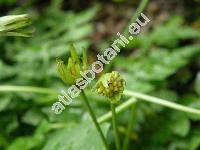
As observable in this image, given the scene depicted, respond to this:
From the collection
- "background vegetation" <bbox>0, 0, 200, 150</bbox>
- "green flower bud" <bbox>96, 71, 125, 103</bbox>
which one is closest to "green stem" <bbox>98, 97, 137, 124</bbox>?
"background vegetation" <bbox>0, 0, 200, 150</bbox>

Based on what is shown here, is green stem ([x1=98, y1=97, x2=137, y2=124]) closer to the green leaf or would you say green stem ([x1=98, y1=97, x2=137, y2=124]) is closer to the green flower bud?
the green leaf

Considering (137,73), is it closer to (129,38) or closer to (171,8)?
(129,38)

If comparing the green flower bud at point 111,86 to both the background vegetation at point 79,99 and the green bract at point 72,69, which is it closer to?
the green bract at point 72,69

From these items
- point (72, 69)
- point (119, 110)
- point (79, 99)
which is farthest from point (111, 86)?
point (79, 99)

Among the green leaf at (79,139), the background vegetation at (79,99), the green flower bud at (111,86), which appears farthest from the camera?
the background vegetation at (79,99)

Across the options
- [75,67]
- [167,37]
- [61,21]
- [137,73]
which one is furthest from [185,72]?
[75,67]

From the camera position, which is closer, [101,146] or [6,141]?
[101,146]

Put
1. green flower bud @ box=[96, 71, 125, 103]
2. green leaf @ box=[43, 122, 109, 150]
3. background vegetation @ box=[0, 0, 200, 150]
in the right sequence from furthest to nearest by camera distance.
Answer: background vegetation @ box=[0, 0, 200, 150]
green leaf @ box=[43, 122, 109, 150]
green flower bud @ box=[96, 71, 125, 103]

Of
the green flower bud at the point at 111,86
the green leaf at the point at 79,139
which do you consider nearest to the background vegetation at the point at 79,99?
the green leaf at the point at 79,139
